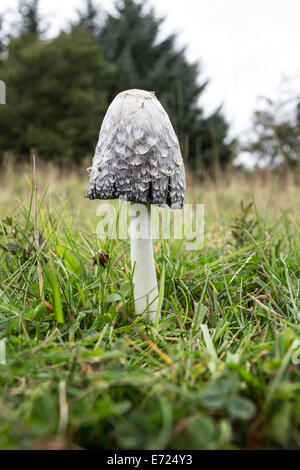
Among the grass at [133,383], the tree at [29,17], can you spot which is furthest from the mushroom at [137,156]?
the tree at [29,17]

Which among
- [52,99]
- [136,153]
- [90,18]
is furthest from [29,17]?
[136,153]

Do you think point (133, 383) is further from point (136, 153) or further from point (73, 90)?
point (73, 90)

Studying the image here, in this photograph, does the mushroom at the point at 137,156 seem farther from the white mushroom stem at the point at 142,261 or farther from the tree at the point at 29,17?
the tree at the point at 29,17

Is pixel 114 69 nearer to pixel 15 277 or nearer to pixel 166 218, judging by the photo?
pixel 166 218

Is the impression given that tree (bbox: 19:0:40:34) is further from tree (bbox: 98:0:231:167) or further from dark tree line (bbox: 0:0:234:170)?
tree (bbox: 98:0:231:167)

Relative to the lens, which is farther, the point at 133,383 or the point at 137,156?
the point at 137,156

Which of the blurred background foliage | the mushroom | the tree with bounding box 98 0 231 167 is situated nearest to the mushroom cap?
the mushroom

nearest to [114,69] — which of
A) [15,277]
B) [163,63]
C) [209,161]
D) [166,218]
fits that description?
[163,63]
